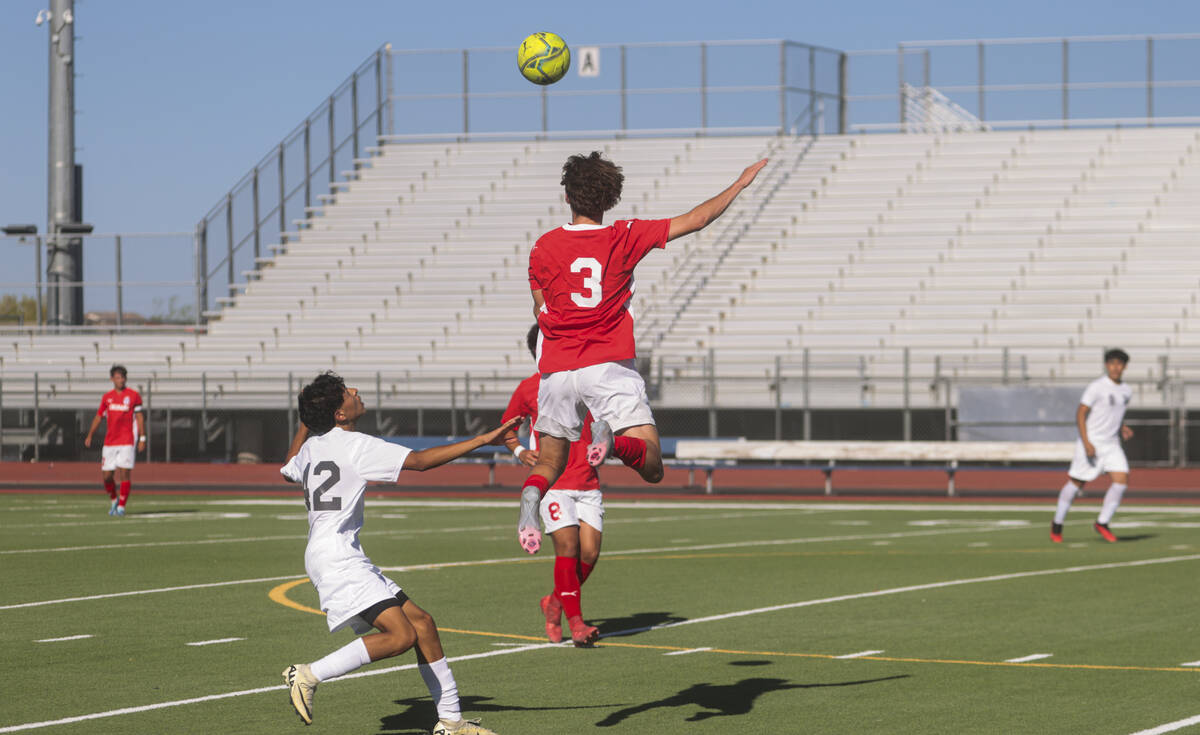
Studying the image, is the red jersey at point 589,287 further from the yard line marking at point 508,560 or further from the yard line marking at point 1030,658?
the yard line marking at point 508,560

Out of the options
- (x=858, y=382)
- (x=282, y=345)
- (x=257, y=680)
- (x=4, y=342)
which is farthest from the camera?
(x=4, y=342)

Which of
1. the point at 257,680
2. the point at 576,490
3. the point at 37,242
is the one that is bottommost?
the point at 257,680

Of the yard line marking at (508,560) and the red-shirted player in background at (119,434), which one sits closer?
the yard line marking at (508,560)

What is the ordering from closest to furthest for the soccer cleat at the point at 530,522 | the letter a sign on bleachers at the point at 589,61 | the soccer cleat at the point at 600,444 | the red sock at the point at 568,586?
the soccer cleat at the point at 530,522, the soccer cleat at the point at 600,444, the red sock at the point at 568,586, the letter a sign on bleachers at the point at 589,61

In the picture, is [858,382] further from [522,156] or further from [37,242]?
[37,242]

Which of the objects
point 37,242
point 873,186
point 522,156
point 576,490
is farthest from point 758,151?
point 576,490

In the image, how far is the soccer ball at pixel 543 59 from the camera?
9.82m

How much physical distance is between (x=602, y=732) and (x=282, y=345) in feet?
104

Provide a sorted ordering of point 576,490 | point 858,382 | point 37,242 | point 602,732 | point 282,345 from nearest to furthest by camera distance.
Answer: point 602,732 < point 576,490 < point 858,382 < point 282,345 < point 37,242

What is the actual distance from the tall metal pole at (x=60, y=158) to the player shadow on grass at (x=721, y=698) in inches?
1462

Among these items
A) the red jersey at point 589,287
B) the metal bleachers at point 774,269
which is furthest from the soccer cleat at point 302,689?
the metal bleachers at point 774,269

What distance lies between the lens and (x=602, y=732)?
26.4 ft

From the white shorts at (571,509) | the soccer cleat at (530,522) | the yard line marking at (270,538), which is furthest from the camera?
the yard line marking at (270,538)

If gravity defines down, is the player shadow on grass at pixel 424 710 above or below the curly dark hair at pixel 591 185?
below
